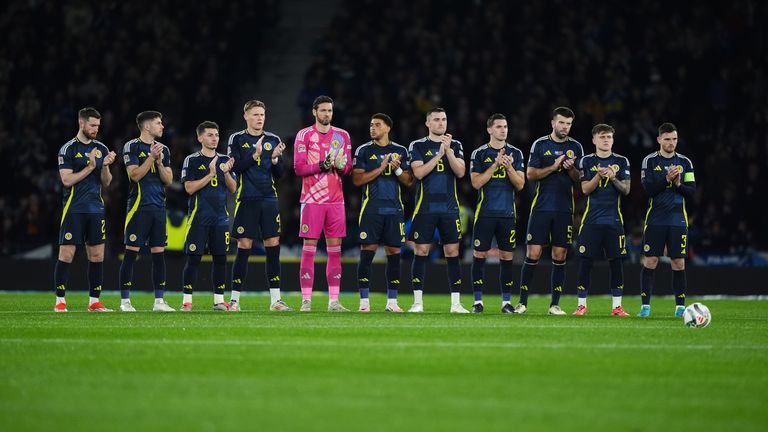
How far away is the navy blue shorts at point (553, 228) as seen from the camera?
1530cm

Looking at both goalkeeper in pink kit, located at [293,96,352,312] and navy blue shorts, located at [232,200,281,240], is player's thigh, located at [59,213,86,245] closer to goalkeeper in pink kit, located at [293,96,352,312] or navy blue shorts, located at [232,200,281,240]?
navy blue shorts, located at [232,200,281,240]

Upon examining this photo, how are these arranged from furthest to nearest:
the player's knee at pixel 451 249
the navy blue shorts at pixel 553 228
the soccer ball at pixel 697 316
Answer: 1. the player's knee at pixel 451 249
2. the navy blue shorts at pixel 553 228
3. the soccer ball at pixel 697 316

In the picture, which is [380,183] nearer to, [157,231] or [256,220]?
[256,220]

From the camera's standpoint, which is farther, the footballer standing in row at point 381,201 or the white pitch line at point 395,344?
the footballer standing in row at point 381,201

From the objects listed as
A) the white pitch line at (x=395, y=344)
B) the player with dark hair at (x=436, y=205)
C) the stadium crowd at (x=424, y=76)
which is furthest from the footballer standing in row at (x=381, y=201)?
the stadium crowd at (x=424, y=76)

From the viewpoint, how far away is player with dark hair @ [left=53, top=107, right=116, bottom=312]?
1499 cm

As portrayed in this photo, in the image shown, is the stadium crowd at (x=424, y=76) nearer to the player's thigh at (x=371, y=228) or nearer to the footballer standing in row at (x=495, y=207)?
the footballer standing in row at (x=495, y=207)

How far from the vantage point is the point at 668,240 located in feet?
50.2

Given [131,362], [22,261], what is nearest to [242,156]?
[131,362]

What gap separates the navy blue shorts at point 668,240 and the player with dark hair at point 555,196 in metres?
1.02

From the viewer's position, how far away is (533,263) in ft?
51.1

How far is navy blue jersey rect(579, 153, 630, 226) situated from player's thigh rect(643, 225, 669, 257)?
394mm

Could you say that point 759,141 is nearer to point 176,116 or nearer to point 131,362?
point 176,116

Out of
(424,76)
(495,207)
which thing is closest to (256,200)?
(495,207)
